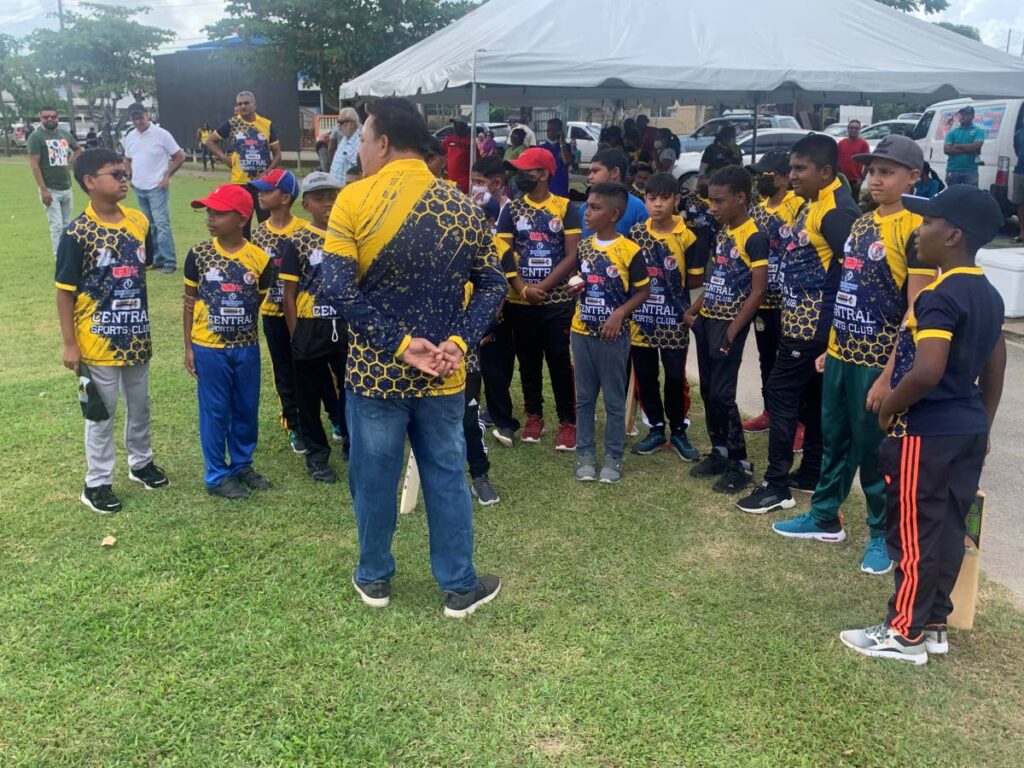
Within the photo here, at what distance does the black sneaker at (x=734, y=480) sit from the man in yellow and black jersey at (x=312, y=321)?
7.31 ft

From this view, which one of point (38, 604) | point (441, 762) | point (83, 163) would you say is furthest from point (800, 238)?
point (38, 604)

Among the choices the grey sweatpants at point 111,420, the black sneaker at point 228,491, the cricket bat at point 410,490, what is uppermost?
the grey sweatpants at point 111,420

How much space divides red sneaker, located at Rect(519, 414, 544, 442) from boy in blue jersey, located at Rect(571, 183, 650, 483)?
0.63m

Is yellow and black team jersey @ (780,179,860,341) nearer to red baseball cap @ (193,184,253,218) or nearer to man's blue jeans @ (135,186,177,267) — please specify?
red baseball cap @ (193,184,253,218)

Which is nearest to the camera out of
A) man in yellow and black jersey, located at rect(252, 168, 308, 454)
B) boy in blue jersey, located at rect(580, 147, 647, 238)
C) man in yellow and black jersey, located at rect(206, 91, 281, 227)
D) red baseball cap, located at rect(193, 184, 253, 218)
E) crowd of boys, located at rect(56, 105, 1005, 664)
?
crowd of boys, located at rect(56, 105, 1005, 664)

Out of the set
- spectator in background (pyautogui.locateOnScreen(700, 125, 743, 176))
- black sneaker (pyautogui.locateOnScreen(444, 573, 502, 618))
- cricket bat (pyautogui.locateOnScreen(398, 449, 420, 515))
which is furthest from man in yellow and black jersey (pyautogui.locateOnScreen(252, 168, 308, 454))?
spectator in background (pyautogui.locateOnScreen(700, 125, 743, 176))

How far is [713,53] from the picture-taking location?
7844 millimetres

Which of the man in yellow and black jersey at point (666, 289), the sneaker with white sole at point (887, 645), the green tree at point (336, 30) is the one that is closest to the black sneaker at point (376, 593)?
the sneaker with white sole at point (887, 645)

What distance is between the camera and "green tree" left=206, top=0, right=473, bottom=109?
1032 inches

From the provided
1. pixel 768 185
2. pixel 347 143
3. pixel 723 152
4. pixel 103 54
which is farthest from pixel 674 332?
pixel 103 54

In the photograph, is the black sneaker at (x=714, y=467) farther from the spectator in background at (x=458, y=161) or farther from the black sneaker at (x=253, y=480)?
the spectator in background at (x=458, y=161)

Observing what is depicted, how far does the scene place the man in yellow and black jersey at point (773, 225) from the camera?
Answer: 497 centimetres

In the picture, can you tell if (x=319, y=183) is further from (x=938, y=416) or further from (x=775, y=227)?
(x=938, y=416)

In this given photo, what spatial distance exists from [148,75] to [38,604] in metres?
46.5
